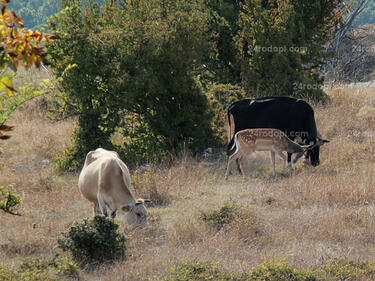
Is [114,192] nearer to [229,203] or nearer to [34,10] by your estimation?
[229,203]

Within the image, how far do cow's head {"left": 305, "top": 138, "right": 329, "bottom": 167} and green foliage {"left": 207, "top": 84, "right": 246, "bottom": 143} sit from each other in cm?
249

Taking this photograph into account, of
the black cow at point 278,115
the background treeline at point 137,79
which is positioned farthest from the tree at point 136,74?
the black cow at point 278,115

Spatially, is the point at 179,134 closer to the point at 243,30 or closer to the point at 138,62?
the point at 138,62

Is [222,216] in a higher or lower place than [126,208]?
lower

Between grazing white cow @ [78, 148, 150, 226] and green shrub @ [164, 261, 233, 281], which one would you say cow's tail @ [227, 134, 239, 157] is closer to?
grazing white cow @ [78, 148, 150, 226]

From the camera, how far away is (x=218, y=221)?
36.4 ft

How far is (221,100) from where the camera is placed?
18203mm

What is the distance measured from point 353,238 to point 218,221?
199 cm

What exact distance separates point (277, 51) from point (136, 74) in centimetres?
466

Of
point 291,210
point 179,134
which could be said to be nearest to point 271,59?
point 179,134

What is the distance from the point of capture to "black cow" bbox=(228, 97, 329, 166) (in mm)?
15961

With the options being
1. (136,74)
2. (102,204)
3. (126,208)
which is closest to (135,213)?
(126,208)

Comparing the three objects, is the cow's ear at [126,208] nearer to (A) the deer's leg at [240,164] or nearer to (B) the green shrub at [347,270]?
(B) the green shrub at [347,270]

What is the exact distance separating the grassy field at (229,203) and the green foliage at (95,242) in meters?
0.25
